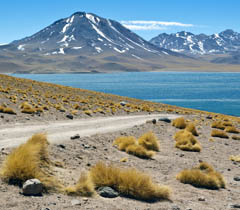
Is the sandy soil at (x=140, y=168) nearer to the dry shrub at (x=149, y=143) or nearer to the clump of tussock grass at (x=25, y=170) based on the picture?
the clump of tussock grass at (x=25, y=170)

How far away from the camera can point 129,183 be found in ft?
28.7

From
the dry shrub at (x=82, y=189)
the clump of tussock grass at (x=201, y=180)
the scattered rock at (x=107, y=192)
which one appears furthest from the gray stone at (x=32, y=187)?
the clump of tussock grass at (x=201, y=180)

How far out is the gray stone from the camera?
7543mm

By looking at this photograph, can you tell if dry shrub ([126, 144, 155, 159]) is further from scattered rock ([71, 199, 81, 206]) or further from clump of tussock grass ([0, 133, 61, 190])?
scattered rock ([71, 199, 81, 206])

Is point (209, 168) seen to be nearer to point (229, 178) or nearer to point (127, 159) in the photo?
point (229, 178)

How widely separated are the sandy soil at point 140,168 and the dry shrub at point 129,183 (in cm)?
28

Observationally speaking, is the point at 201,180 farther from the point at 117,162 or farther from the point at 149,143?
the point at 149,143

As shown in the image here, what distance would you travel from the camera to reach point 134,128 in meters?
21.1

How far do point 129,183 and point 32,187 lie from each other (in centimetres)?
245

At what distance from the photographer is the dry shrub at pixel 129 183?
8.66m

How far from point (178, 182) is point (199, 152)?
5.98 meters

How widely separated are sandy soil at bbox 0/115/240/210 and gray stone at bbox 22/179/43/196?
0.16 m

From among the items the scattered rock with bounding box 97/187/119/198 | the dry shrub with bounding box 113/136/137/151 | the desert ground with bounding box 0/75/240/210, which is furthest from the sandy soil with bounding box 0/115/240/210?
the dry shrub with bounding box 113/136/137/151

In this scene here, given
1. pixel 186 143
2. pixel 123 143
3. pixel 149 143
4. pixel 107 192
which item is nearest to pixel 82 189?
pixel 107 192
